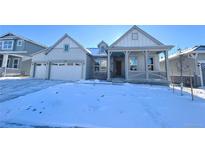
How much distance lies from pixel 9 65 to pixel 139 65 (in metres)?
19.7

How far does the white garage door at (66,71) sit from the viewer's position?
1638 centimetres

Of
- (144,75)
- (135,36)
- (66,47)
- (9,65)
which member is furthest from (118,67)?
(9,65)

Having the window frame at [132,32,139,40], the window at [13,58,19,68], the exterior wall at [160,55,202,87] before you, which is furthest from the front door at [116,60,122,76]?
the window at [13,58,19,68]

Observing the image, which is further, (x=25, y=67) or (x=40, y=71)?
(x=25, y=67)

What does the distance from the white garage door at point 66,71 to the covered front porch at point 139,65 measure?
4.08 meters

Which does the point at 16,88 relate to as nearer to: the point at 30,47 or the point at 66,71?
the point at 66,71

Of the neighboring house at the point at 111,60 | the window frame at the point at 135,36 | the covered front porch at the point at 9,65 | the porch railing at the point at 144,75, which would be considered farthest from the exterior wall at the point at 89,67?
the covered front porch at the point at 9,65

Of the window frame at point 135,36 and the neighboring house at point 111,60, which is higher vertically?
the window frame at point 135,36

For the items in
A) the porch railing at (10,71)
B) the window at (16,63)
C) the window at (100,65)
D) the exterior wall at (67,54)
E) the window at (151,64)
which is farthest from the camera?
the window at (16,63)

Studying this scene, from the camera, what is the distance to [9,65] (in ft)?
68.1

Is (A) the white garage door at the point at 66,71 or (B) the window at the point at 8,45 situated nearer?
(A) the white garage door at the point at 66,71

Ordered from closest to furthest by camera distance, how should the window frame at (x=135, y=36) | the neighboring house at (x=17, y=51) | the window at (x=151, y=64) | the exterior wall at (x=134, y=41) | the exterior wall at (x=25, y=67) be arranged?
the exterior wall at (x=134, y=41) → the window frame at (x=135, y=36) → the window at (x=151, y=64) → the neighboring house at (x=17, y=51) → the exterior wall at (x=25, y=67)

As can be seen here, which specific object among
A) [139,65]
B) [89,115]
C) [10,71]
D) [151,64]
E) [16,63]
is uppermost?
[16,63]

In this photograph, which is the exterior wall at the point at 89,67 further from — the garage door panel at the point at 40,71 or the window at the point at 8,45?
the window at the point at 8,45
